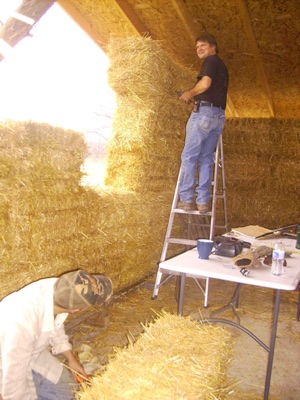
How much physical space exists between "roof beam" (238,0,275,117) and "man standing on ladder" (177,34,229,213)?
2.75 feet

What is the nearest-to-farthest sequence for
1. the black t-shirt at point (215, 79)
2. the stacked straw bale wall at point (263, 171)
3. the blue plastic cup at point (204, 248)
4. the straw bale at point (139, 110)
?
the blue plastic cup at point (204, 248)
the black t-shirt at point (215, 79)
the straw bale at point (139, 110)
the stacked straw bale wall at point (263, 171)

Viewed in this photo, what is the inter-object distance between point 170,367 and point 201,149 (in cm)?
338

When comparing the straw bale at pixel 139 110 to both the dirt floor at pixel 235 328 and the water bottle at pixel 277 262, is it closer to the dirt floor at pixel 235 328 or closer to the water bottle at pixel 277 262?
the dirt floor at pixel 235 328

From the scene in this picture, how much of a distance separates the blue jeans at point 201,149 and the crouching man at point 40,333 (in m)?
2.50

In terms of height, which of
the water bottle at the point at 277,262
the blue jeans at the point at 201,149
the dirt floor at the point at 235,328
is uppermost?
the blue jeans at the point at 201,149

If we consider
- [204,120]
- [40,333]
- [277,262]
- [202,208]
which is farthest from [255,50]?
[40,333]

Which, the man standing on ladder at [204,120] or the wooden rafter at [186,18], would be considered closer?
the man standing on ladder at [204,120]

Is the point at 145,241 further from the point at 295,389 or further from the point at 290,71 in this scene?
the point at 290,71

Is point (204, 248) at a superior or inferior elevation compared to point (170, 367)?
superior

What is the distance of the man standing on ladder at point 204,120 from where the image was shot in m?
4.52

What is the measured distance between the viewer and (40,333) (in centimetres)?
212

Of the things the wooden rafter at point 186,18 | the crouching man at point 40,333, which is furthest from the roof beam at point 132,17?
the crouching man at point 40,333

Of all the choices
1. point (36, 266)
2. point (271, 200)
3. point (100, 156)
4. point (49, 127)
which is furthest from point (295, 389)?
point (271, 200)

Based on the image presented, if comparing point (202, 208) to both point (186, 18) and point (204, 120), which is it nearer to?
point (204, 120)
